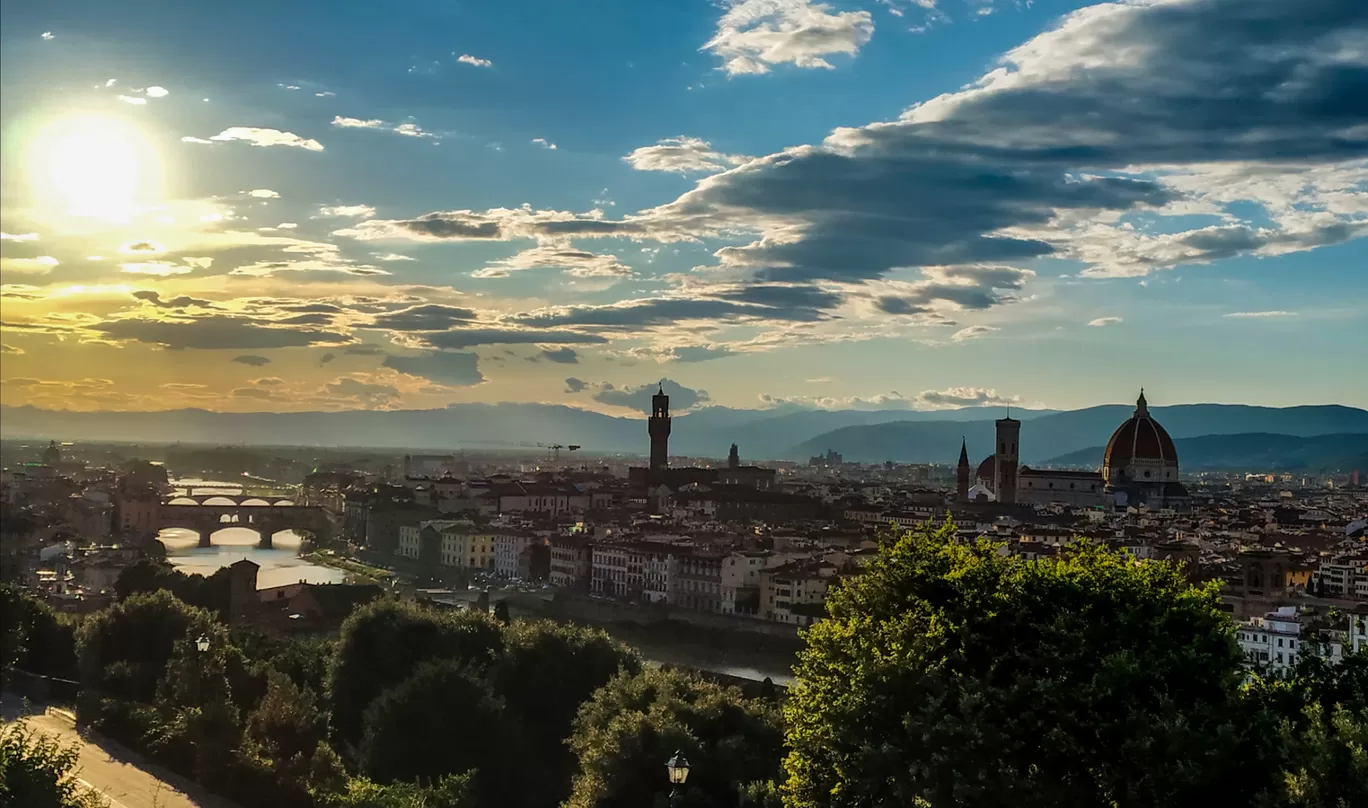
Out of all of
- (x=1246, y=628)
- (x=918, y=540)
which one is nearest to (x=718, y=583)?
(x=1246, y=628)

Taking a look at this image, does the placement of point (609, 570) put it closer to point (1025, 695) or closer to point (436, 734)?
point (436, 734)

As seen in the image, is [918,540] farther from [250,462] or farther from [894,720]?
[250,462]

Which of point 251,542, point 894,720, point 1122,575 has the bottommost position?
point 251,542

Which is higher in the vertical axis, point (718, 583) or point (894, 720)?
point (894, 720)

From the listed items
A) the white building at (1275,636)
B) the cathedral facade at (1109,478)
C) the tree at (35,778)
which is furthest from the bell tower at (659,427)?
the tree at (35,778)

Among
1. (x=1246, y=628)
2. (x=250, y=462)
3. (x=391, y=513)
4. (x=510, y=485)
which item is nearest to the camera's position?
(x=1246, y=628)

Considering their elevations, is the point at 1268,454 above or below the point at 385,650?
above

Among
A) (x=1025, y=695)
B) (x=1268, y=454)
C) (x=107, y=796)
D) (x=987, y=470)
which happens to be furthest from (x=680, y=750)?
(x=1268, y=454)
